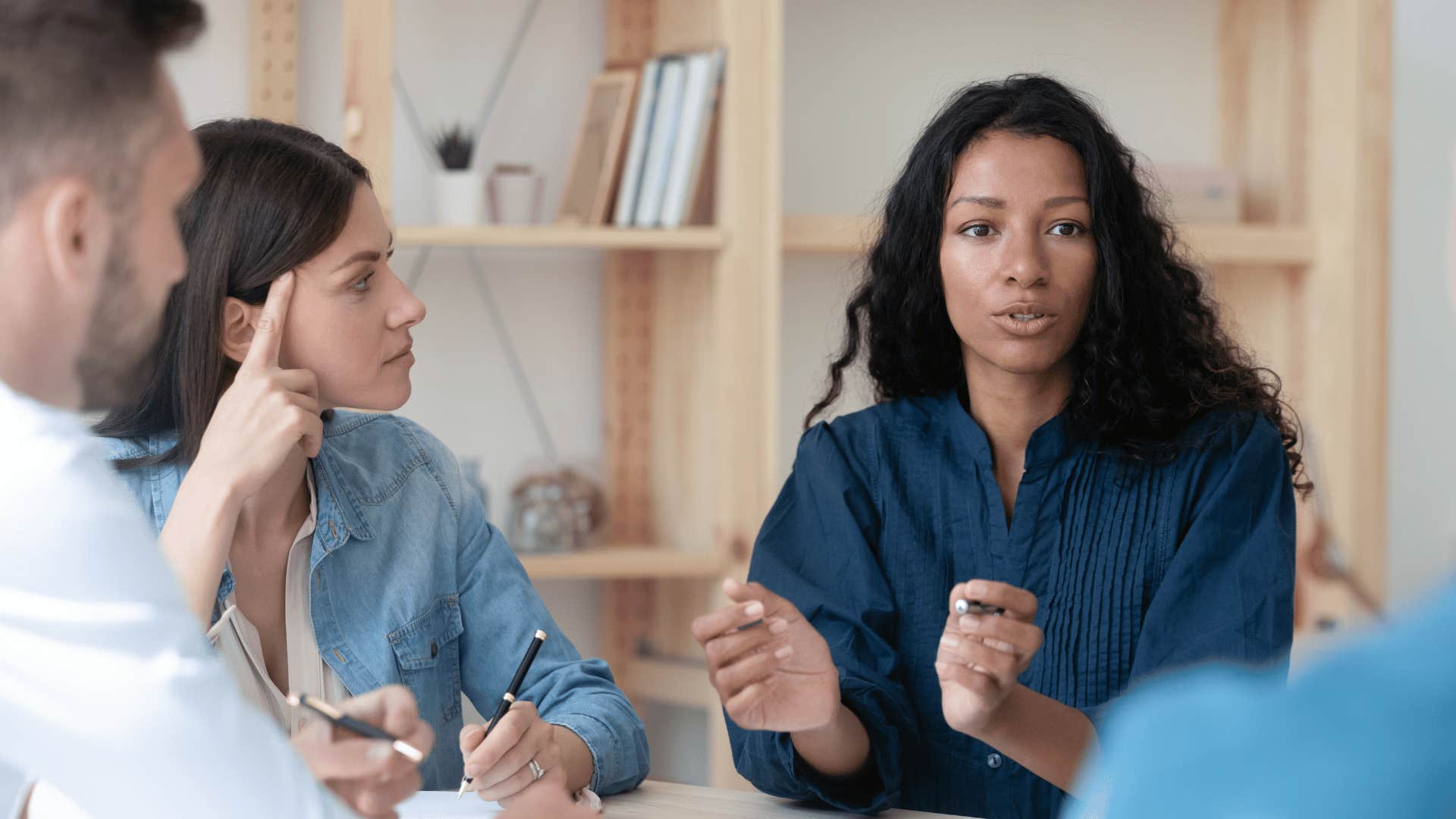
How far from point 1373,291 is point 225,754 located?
2.46 m

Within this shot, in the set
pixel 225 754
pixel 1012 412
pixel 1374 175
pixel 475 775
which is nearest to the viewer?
pixel 225 754

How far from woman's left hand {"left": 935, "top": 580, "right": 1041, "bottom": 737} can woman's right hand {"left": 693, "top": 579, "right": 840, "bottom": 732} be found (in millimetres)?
147

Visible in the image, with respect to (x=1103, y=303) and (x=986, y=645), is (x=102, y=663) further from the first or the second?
(x=1103, y=303)

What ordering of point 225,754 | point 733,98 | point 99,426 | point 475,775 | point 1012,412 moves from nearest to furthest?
point 225,754, point 475,775, point 99,426, point 1012,412, point 733,98

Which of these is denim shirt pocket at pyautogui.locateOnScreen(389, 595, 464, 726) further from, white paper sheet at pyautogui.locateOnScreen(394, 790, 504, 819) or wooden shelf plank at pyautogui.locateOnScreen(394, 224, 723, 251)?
wooden shelf plank at pyautogui.locateOnScreen(394, 224, 723, 251)

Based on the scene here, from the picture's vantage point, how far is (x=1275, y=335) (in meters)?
2.74

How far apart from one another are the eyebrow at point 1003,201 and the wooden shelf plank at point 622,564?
1090 mm

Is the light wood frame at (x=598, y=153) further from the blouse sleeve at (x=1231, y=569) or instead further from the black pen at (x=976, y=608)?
the black pen at (x=976, y=608)

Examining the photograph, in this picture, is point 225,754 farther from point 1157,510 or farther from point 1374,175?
point 1374,175

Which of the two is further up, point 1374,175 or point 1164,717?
point 1374,175

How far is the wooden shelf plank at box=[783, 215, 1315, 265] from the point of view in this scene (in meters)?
2.47

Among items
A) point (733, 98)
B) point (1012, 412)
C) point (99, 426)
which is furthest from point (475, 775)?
point (733, 98)

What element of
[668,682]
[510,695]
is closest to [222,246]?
[510,695]

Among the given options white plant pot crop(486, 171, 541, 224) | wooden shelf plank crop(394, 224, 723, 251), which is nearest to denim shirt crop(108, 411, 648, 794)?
wooden shelf plank crop(394, 224, 723, 251)
